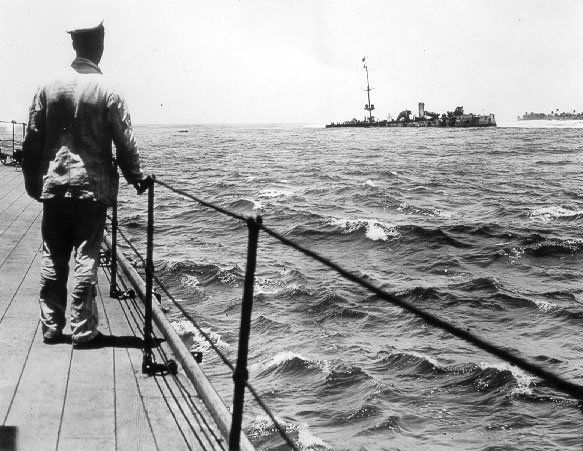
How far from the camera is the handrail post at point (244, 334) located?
6.52 feet

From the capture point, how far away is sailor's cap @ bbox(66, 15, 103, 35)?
131 inches

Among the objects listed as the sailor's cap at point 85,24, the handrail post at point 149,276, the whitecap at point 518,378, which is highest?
the sailor's cap at point 85,24

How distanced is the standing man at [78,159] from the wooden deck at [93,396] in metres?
0.30

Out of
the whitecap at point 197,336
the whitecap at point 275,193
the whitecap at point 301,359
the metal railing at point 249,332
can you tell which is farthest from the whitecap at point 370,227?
the metal railing at point 249,332

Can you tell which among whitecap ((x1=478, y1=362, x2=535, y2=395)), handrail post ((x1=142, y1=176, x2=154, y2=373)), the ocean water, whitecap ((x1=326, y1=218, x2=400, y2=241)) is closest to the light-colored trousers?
handrail post ((x1=142, y1=176, x2=154, y2=373))

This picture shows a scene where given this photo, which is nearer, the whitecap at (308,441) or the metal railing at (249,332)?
the metal railing at (249,332)

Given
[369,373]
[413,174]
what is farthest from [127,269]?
[413,174]

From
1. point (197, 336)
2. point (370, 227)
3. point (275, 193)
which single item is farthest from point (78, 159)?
point (275, 193)

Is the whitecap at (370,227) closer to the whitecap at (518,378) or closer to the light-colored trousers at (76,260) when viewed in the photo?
the whitecap at (518,378)

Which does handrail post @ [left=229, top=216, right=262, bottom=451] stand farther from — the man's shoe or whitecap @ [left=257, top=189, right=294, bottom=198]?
whitecap @ [left=257, top=189, right=294, bottom=198]

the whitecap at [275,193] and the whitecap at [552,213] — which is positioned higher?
the whitecap at [275,193]

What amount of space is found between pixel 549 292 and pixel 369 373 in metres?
6.74

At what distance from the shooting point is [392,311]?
12.2m

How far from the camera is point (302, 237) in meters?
18.9
